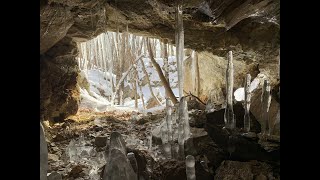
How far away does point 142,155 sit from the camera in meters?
4.66

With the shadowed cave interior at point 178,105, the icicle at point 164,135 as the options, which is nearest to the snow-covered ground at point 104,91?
the shadowed cave interior at point 178,105

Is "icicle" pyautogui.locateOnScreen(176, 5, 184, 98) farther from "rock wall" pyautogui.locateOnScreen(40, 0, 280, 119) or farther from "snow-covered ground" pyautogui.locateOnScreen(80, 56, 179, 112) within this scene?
"snow-covered ground" pyautogui.locateOnScreen(80, 56, 179, 112)

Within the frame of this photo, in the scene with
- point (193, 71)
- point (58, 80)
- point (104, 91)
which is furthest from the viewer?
point (104, 91)

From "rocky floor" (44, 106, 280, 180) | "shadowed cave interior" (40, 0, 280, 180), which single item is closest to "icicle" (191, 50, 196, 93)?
"shadowed cave interior" (40, 0, 280, 180)

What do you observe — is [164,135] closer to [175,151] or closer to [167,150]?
[167,150]

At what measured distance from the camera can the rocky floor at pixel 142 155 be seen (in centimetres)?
407

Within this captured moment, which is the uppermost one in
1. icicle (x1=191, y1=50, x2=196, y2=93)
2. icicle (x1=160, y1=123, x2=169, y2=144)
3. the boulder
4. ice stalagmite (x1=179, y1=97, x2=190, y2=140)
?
icicle (x1=191, y1=50, x2=196, y2=93)

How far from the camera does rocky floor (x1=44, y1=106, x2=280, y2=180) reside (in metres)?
4.07

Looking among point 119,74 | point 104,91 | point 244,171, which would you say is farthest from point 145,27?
point 104,91
